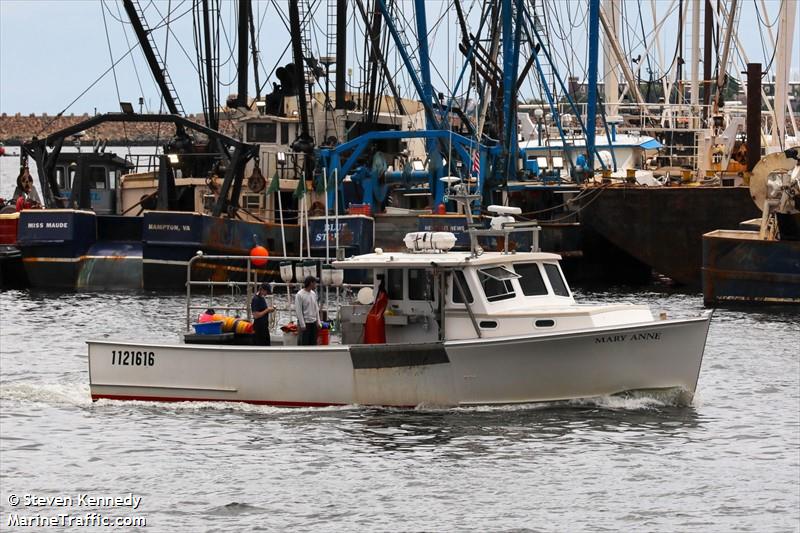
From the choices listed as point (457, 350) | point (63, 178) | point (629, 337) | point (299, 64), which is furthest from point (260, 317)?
point (63, 178)

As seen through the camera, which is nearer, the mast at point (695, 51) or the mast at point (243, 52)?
the mast at point (243, 52)

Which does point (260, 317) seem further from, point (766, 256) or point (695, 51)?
point (695, 51)

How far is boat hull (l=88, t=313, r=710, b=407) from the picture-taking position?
87.5 feet

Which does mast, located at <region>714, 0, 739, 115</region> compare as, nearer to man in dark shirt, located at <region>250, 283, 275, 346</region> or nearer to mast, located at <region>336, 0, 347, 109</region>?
mast, located at <region>336, 0, 347, 109</region>

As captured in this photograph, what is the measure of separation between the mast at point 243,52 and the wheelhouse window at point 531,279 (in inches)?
1329

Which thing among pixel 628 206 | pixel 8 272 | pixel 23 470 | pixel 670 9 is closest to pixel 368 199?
pixel 628 206

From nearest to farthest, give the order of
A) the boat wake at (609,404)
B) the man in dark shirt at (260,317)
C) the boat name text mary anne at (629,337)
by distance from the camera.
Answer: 1. the boat name text mary anne at (629,337)
2. the boat wake at (609,404)
3. the man in dark shirt at (260,317)

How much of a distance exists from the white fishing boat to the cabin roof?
0.08 feet

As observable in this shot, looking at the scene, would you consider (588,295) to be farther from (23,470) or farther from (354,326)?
(23,470)

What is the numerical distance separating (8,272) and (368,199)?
41.5 feet

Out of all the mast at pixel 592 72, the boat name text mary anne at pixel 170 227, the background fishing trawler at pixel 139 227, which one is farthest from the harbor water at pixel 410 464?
the mast at pixel 592 72

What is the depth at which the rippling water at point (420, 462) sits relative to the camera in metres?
22.1

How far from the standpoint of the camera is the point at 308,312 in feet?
90.8

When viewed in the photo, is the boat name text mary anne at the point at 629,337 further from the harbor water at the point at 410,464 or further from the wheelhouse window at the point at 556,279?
the wheelhouse window at the point at 556,279
